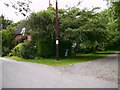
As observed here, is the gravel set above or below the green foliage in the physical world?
below

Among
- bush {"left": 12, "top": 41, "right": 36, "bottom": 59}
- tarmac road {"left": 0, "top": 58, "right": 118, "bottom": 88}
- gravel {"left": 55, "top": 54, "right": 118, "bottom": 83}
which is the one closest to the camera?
tarmac road {"left": 0, "top": 58, "right": 118, "bottom": 88}

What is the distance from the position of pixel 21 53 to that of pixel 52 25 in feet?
19.0

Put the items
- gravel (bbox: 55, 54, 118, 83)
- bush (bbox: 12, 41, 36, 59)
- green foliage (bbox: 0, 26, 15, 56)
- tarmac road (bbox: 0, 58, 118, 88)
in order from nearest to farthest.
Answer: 1. tarmac road (bbox: 0, 58, 118, 88)
2. gravel (bbox: 55, 54, 118, 83)
3. bush (bbox: 12, 41, 36, 59)
4. green foliage (bbox: 0, 26, 15, 56)

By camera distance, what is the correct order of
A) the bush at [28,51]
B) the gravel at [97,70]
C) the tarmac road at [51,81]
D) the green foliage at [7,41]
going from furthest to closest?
the green foliage at [7,41]
the bush at [28,51]
the gravel at [97,70]
the tarmac road at [51,81]

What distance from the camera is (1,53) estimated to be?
49375 mm

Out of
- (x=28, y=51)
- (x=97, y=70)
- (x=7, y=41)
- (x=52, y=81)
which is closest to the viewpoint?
(x=52, y=81)

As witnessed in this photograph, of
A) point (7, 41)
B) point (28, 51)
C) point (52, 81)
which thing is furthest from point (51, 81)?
point (7, 41)

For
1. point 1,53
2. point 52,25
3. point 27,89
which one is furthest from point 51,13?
point 27,89

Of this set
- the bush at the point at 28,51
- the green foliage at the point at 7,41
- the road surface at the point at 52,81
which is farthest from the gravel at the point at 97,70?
the green foliage at the point at 7,41

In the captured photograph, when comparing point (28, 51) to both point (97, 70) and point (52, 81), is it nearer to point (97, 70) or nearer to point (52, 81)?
point (97, 70)

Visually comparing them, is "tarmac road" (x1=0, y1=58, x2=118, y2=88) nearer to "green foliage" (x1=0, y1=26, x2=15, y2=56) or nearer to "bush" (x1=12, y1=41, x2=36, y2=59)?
"bush" (x1=12, y1=41, x2=36, y2=59)

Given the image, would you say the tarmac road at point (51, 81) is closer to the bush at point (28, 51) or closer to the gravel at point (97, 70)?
the gravel at point (97, 70)

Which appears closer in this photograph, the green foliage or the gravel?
the gravel

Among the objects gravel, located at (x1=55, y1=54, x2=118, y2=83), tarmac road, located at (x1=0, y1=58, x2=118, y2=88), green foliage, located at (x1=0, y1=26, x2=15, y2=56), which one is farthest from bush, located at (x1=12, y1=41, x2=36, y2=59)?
tarmac road, located at (x1=0, y1=58, x2=118, y2=88)
